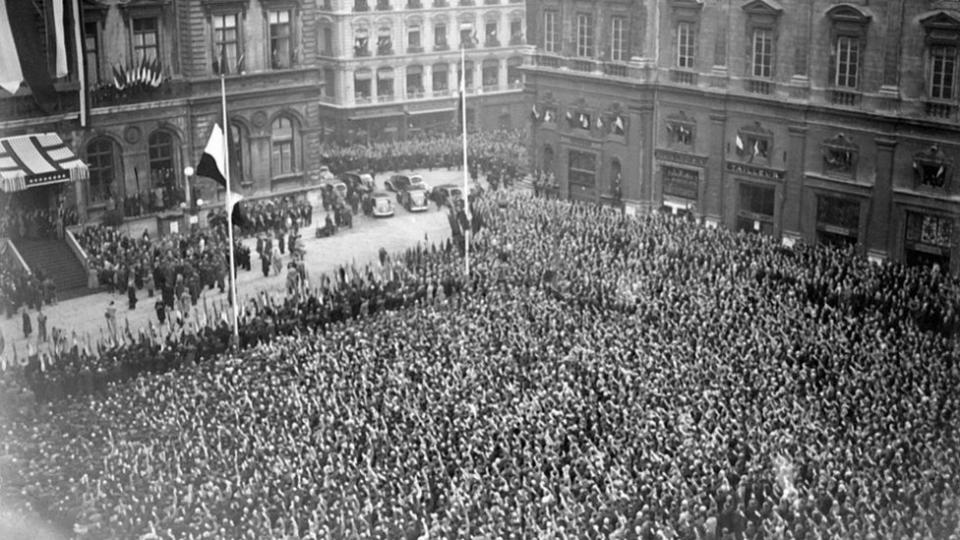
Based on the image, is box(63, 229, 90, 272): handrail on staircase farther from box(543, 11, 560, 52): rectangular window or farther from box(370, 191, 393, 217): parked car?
box(543, 11, 560, 52): rectangular window

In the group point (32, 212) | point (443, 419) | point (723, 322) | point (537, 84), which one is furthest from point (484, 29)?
point (443, 419)

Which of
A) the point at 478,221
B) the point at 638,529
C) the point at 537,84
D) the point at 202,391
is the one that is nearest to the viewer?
the point at 638,529

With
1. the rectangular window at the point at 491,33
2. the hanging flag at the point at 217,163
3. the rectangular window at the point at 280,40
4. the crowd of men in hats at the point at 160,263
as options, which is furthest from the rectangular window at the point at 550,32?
the hanging flag at the point at 217,163

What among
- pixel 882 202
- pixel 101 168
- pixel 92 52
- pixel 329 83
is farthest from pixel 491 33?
pixel 882 202

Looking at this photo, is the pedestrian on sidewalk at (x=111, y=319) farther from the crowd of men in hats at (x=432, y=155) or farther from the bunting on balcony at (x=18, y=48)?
the crowd of men in hats at (x=432, y=155)

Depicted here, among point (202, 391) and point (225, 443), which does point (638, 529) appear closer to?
point (225, 443)


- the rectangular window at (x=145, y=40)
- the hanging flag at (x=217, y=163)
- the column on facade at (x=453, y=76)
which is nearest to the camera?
the hanging flag at (x=217, y=163)
